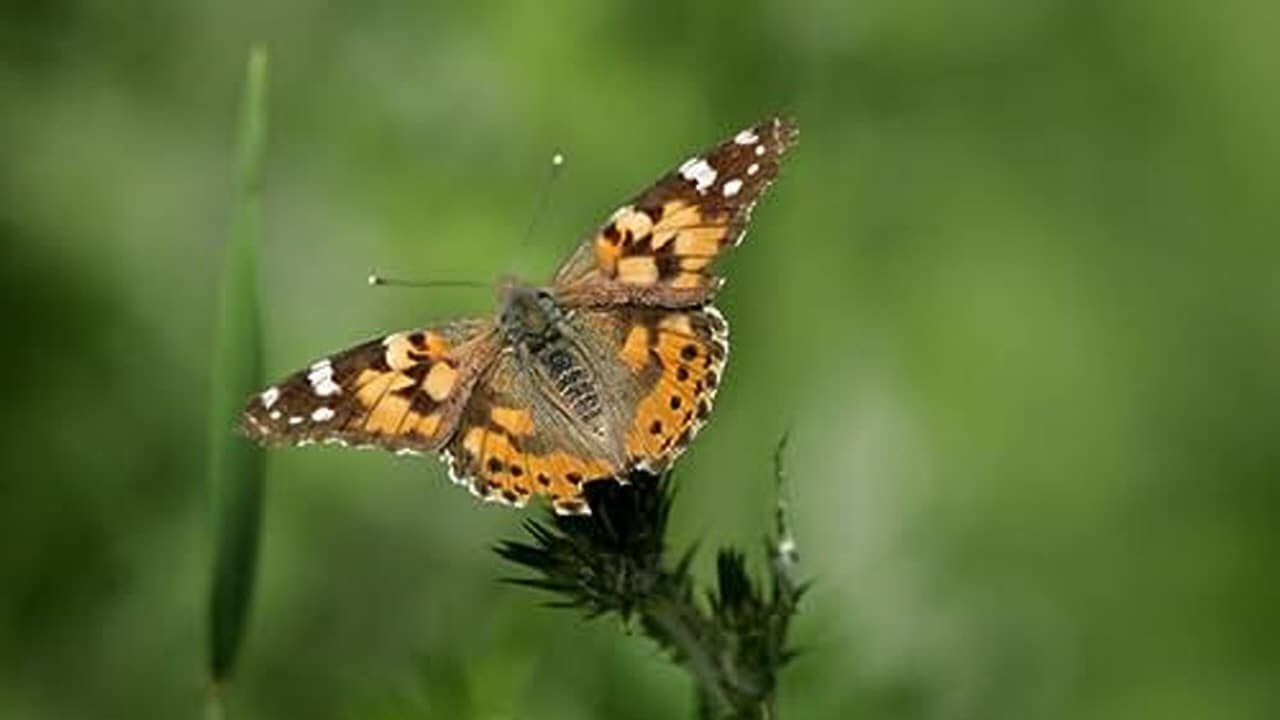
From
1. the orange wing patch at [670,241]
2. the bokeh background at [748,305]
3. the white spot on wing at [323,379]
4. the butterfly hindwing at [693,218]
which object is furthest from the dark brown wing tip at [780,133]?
the bokeh background at [748,305]

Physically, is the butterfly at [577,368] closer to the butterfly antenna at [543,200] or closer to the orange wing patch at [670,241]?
the orange wing patch at [670,241]

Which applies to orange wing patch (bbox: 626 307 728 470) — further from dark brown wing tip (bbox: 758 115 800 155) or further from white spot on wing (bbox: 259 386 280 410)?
white spot on wing (bbox: 259 386 280 410)

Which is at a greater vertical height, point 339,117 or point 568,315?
point 339,117

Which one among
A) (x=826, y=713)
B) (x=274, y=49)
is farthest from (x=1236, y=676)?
(x=274, y=49)

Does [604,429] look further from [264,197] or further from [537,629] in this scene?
[264,197]

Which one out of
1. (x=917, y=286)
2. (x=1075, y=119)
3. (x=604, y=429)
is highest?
(x=1075, y=119)

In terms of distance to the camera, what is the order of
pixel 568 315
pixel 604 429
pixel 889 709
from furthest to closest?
pixel 889 709 < pixel 568 315 < pixel 604 429

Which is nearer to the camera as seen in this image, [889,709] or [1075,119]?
[889,709]

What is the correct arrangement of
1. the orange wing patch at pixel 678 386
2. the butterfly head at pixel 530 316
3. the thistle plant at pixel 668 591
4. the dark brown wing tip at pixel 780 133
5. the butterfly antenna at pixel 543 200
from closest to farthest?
the thistle plant at pixel 668 591
the orange wing patch at pixel 678 386
the dark brown wing tip at pixel 780 133
the butterfly head at pixel 530 316
the butterfly antenna at pixel 543 200
